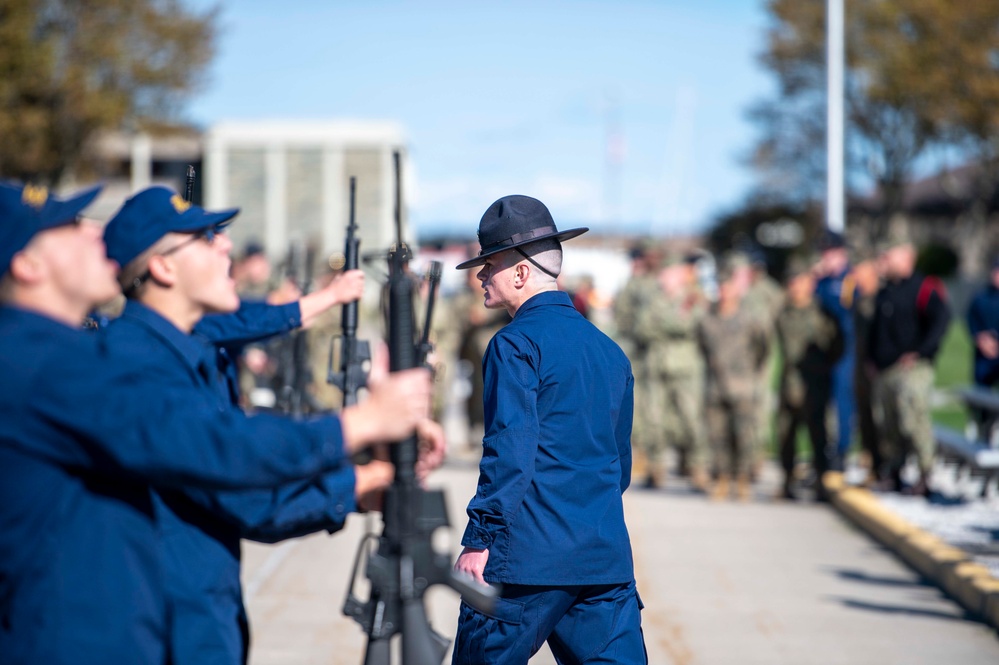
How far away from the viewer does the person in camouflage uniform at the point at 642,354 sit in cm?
1383

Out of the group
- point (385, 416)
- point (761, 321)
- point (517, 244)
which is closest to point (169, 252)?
point (385, 416)

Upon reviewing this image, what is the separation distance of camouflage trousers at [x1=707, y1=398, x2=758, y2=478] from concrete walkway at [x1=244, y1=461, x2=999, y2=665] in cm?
104

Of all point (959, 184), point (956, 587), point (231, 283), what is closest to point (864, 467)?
point (956, 587)

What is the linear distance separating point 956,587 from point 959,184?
48030 millimetres

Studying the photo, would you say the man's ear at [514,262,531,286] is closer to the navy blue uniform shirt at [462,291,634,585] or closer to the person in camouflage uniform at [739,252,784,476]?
the navy blue uniform shirt at [462,291,634,585]

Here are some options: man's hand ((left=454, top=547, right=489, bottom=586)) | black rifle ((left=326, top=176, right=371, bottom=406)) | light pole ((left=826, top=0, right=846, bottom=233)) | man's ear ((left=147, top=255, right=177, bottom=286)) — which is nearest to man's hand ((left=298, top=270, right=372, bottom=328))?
black rifle ((left=326, top=176, right=371, bottom=406))

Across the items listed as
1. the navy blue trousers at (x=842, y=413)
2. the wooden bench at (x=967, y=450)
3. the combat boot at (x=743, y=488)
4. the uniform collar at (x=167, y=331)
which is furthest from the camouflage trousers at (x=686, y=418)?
the uniform collar at (x=167, y=331)

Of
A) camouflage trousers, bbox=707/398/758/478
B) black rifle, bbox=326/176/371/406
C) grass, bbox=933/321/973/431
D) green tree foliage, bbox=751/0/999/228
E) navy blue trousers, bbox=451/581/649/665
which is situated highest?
green tree foliage, bbox=751/0/999/228

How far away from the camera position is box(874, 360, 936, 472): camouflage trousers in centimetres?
1202

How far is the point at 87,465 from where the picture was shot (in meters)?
2.71

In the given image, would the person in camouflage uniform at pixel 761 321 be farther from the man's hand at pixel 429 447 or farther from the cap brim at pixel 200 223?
the cap brim at pixel 200 223

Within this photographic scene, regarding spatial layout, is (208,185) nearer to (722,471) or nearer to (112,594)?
(722,471)

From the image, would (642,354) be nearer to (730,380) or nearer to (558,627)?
(730,380)

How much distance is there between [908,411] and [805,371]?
107 cm
